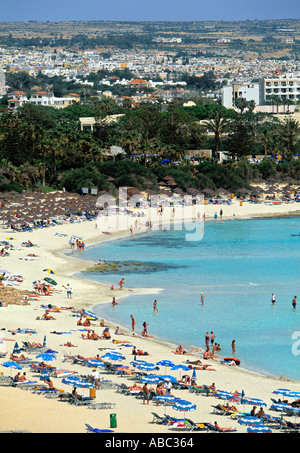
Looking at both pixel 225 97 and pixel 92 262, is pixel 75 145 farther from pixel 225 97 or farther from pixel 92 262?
pixel 225 97

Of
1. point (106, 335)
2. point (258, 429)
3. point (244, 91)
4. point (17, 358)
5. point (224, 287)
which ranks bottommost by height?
point (224, 287)

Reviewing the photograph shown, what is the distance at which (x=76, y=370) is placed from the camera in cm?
2225

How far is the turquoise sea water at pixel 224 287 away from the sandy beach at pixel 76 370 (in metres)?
1.22

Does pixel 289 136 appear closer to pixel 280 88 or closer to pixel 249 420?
pixel 249 420

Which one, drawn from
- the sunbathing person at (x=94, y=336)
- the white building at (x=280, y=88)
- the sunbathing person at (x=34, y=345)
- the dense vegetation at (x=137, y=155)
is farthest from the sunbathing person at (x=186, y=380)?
the white building at (x=280, y=88)

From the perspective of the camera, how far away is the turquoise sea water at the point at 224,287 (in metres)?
27.5

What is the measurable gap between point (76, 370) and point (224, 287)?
15.2 m

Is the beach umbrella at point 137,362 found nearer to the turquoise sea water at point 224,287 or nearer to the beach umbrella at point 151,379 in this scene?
the beach umbrella at point 151,379

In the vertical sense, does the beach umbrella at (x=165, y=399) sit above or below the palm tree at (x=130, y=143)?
below

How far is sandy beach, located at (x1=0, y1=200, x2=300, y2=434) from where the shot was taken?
56.9 feet

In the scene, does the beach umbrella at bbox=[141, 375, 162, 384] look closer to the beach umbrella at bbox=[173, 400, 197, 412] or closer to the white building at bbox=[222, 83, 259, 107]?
the beach umbrella at bbox=[173, 400, 197, 412]

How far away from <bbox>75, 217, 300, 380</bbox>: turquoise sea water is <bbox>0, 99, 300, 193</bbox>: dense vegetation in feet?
36.6

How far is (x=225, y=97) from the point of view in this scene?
152000 mm

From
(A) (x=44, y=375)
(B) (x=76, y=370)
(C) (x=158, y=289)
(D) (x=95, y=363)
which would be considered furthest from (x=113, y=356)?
(C) (x=158, y=289)
